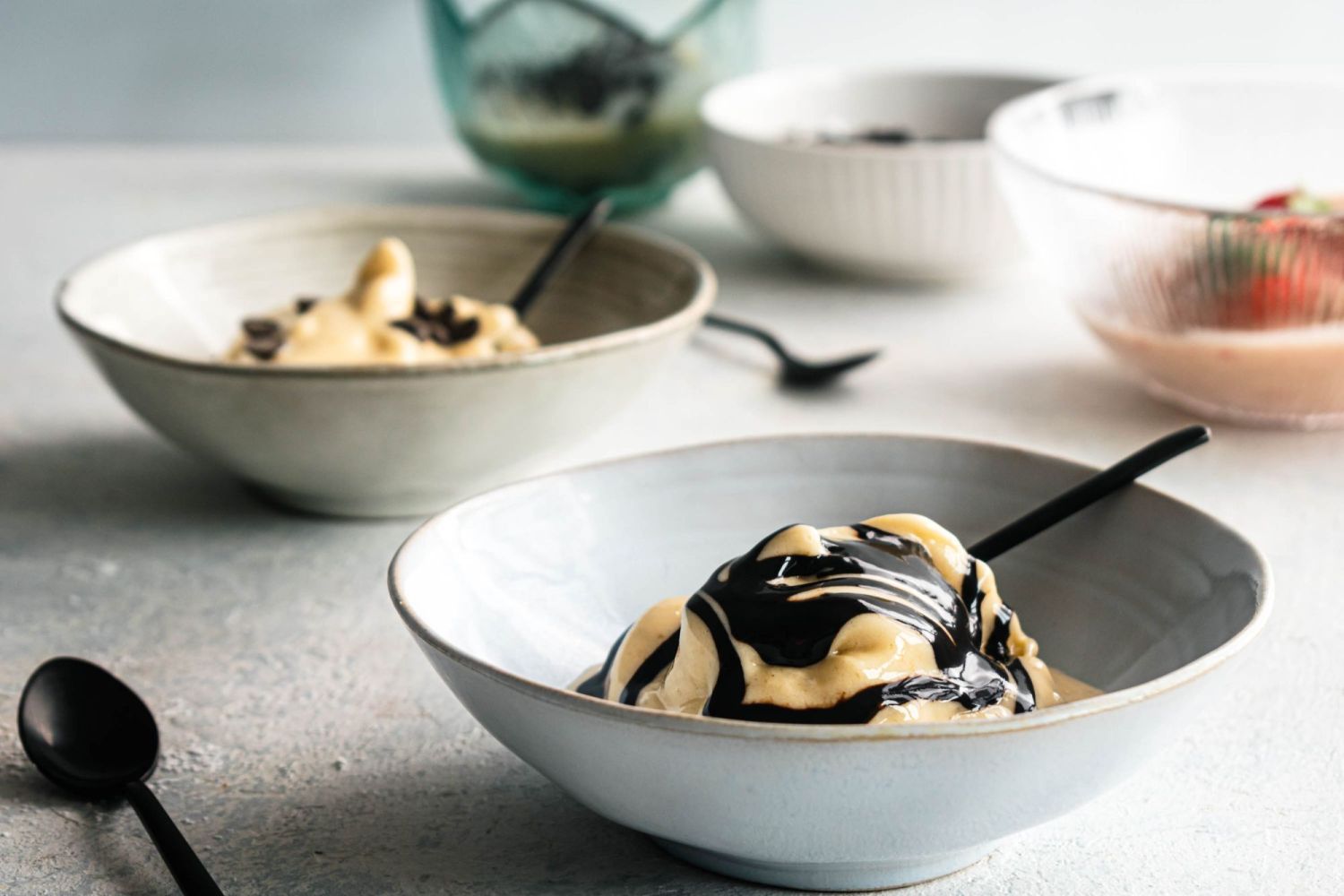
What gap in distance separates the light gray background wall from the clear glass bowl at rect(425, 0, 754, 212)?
1.12 feet

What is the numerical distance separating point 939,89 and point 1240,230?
70cm

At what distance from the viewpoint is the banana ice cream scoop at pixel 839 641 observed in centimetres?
54

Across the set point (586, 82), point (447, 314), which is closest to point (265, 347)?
point (447, 314)

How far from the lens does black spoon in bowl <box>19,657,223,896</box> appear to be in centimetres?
65

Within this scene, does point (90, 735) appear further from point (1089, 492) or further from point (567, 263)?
point (567, 263)

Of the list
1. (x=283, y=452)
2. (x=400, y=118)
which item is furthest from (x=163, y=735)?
(x=400, y=118)

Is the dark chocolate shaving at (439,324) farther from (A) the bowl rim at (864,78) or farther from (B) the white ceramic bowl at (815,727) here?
(A) the bowl rim at (864,78)

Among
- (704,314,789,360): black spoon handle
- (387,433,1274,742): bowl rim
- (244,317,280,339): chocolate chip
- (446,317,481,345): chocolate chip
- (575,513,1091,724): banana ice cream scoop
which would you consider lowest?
(704,314,789,360): black spoon handle

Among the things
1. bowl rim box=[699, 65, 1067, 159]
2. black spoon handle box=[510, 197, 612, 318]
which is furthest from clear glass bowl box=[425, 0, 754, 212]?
black spoon handle box=[510, 197, 612, 318]

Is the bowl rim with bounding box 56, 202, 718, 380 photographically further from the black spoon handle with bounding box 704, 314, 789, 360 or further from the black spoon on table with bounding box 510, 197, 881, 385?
the black spoon handle with bounding box 704, 314, 789, 360

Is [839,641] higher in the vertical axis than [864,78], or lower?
higher

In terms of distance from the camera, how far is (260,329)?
0.97m

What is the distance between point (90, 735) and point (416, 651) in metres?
0.17

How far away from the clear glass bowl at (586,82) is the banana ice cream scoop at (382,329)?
22.9 inches
